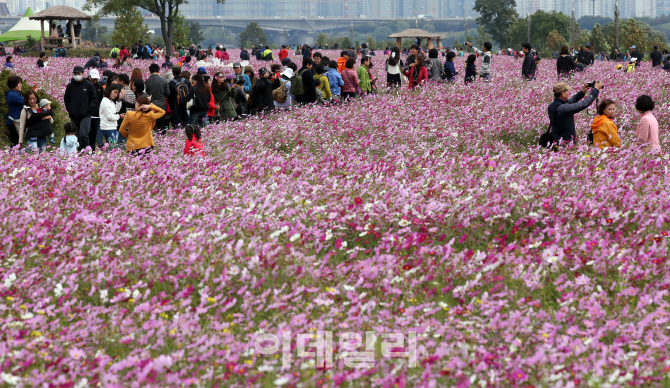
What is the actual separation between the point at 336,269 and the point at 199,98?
9419 millimetres

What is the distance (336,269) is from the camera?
6.29m

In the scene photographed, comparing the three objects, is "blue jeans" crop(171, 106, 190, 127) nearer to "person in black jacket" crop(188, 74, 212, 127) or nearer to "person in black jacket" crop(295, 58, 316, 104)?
"person in black jacket" crop(188, 74, 212, 127)

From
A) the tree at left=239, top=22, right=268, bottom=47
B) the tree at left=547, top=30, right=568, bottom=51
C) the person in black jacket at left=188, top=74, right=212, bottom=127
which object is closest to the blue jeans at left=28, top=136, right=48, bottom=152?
the person in black jacket at left=188, top=74, right=212, bottom=127

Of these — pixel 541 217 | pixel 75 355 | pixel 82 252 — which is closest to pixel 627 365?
pixel 541 217

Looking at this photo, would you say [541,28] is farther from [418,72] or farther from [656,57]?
[418,72]

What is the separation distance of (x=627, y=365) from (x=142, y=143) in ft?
27.8

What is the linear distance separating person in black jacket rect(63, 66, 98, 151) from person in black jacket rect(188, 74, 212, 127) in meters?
2.37

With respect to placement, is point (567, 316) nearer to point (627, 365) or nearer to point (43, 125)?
point (627, 365)

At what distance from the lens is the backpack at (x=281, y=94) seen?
16.2 m

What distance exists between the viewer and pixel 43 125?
1245cm

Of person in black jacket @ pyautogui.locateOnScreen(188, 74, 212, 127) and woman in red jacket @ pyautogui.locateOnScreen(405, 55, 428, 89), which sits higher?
woman in red jacket @ pyautogui.locateOnScreen(405, 55, 428, 89)

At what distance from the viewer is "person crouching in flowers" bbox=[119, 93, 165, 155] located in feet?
35.9

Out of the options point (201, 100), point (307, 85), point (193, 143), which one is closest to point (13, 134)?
point (201, 100)

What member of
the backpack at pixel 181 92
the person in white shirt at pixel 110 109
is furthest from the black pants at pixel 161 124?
the person in white shirt at pixel 110 109
